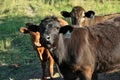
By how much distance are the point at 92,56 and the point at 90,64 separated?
21 cm

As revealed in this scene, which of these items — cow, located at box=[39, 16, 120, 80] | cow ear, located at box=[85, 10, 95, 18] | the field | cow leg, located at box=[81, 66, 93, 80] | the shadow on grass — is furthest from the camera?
cow ear, located at box=[85, 10, 95, 18]

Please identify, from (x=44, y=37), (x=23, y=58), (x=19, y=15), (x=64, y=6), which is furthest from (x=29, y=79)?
(x=64, y=6)

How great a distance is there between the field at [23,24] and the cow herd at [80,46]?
1726mm

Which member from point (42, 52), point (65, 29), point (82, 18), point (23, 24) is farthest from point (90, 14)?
point (23, 24)

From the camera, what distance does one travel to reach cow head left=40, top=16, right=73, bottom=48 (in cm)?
745

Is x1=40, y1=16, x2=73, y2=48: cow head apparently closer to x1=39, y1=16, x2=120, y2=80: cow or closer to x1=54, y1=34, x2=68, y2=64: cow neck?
x1=39, y1=16, x2=120, y2=80: cow

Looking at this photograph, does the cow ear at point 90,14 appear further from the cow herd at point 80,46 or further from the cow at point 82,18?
the cow herd at point 80,46

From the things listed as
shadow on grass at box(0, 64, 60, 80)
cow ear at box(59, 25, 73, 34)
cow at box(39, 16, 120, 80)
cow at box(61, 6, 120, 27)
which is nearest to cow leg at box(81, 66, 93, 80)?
cow at box(39, 16, 120, 80)

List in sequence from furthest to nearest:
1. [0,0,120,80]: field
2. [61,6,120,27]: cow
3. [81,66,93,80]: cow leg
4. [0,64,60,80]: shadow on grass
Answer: [61,6,120,27]: cow → [0,0,120,80]: field → [0,64,60,80]: shadow on grass → [81,66,93,80]: cow leg

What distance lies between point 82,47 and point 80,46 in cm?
5

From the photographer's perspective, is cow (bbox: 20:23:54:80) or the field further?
the field

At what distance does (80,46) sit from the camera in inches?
326

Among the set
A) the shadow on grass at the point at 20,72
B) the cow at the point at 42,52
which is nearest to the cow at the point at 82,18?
the shadow on grass at the point at 20,72

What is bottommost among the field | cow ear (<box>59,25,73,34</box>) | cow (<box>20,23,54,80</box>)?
the field
